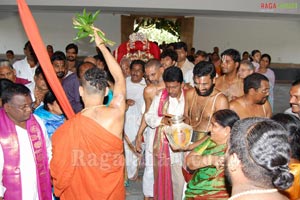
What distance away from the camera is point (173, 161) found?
133 inches

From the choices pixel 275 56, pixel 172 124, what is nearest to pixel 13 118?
pixel 172 124

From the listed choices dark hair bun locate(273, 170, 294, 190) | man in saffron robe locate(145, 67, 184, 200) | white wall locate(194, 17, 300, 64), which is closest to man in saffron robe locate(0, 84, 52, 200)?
man in saffron robe locate(145, 67, 184, 200)

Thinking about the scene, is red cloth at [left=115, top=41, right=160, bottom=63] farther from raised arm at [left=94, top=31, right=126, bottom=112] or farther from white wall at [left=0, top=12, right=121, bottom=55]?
white wall at [left=0, top=12, right=121, bottom=55]

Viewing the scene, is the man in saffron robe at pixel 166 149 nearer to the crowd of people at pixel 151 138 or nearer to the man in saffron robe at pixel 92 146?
the crowd of people at pixel 151 138

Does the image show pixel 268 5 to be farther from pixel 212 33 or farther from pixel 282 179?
pixel 282 179

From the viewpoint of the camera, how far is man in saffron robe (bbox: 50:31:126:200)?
7.52 feet

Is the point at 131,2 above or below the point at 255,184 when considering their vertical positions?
above

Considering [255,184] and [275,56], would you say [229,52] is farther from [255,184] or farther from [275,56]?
[275,56]

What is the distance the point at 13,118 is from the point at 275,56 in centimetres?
1174

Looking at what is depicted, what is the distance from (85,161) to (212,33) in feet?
35.1

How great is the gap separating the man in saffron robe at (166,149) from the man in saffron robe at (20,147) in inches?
47.2

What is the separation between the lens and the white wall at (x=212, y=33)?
11.4 meters

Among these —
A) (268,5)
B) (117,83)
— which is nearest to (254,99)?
(117,83)

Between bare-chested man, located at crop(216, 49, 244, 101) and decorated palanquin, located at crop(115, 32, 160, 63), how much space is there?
5.78 ft
